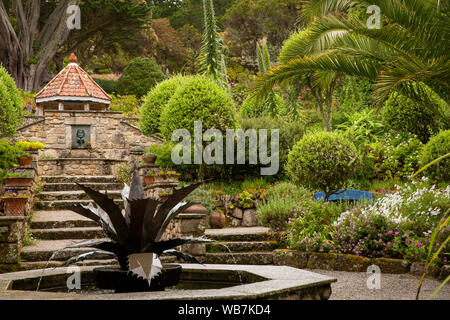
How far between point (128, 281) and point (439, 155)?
7.59m

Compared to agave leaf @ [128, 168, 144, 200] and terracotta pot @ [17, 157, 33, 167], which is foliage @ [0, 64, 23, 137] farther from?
agave leaf @ [128, 168, 144, 200]

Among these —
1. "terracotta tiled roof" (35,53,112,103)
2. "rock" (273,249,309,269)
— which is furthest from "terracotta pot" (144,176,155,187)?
"terracotta tiled roof" (35,53,112,103)

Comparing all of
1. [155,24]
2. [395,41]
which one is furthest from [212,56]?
[155,24]

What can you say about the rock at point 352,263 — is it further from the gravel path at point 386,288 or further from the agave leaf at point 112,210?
the agave leaf at point 112,210

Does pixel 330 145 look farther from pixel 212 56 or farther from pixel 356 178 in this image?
pixel 212 56

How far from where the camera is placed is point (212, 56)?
539 inches

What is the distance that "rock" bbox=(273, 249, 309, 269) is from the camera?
25.3 feet

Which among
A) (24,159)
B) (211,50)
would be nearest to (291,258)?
(24,159)

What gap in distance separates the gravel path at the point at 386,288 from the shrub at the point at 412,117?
6.29m

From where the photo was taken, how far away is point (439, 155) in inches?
360

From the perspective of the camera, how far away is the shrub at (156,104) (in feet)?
50.3

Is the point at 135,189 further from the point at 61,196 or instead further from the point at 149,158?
the point at 149,158

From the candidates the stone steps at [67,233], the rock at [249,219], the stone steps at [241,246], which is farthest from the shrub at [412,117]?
the stone steps at [67,233]
